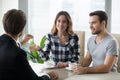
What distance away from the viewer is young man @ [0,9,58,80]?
4.53 feet

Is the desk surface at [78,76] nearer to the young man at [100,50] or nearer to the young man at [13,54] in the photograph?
the young man at [100,50]

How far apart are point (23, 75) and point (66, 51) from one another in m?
1.13

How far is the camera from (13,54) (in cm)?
138

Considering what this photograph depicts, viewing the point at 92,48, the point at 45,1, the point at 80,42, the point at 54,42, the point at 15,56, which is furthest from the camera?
the point at 45,1

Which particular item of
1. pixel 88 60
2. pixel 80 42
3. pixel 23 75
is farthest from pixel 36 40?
pixel 23 75

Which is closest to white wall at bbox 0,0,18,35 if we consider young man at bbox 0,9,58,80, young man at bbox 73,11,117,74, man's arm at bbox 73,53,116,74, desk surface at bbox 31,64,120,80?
young man at bbox 73,11,117,74

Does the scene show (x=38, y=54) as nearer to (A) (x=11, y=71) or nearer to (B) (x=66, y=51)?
(B) (x=66, y=51)

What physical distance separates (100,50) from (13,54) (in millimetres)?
1025

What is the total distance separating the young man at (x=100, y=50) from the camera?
6.39ft

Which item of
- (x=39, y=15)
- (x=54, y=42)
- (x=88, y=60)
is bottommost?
(x=88, y=60)

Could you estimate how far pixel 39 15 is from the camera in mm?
3658

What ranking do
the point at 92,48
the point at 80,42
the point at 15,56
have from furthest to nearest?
1. the point at 80,42
2. the point at 92,48
3. the point at 15,56

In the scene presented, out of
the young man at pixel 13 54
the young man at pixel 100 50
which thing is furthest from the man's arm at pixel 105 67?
the young man at pixel 13 54

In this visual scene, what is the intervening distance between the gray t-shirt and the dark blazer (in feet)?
3.03
